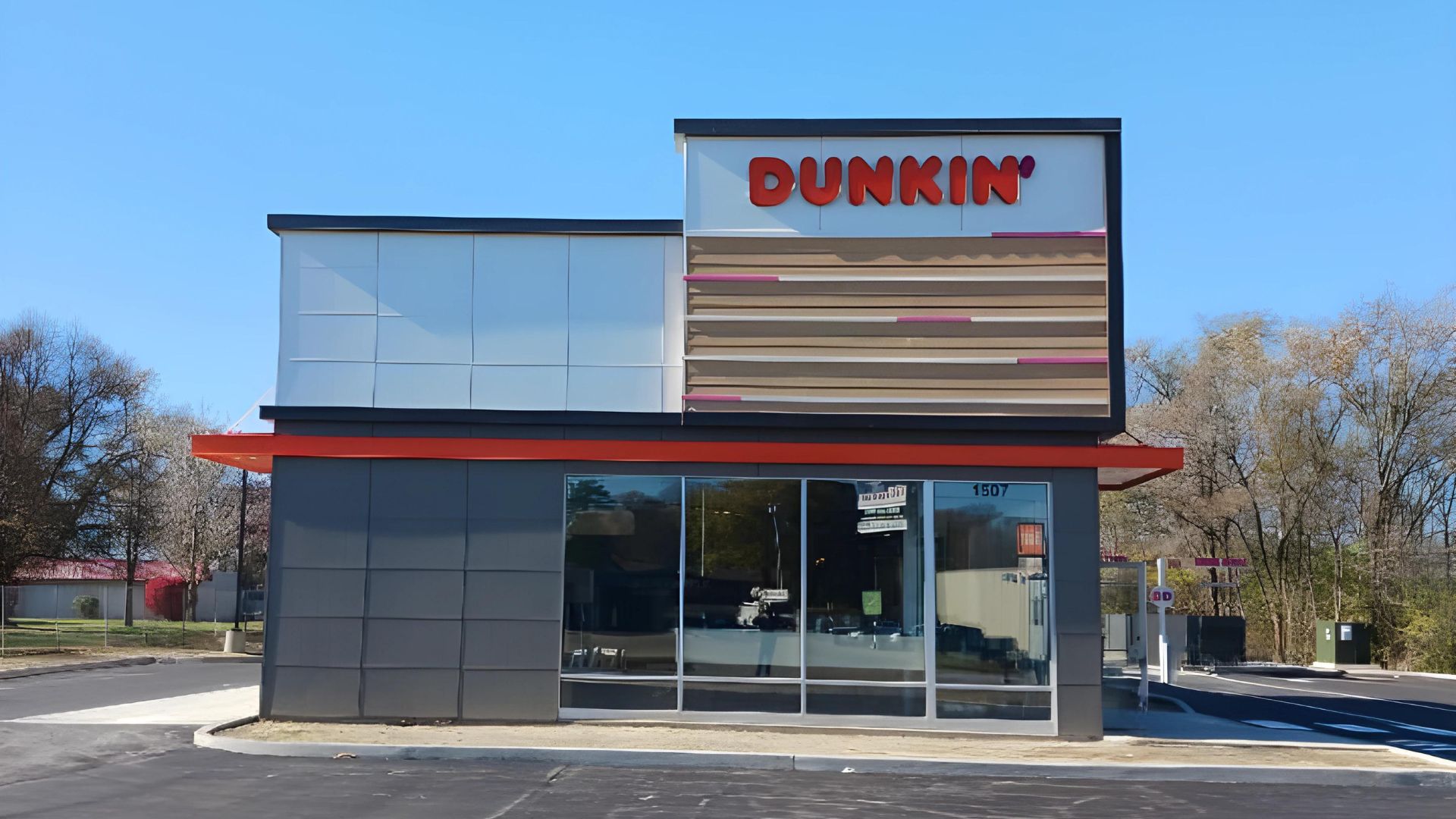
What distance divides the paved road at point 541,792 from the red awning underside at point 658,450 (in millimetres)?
3734

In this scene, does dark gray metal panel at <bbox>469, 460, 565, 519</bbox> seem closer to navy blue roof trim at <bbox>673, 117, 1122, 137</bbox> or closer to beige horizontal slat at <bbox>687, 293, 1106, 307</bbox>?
beige horizontal slat at <bbox>687, 293, 1106, 307</bbox>

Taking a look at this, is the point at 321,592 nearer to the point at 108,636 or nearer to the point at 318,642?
the point at 318,642

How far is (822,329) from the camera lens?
15.2 meters

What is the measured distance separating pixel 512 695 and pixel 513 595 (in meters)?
1.22

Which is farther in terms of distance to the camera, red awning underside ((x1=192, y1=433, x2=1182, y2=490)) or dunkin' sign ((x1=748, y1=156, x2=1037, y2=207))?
dunkin' sign ((x1=748, y1=156, x2=1037, y2=207))

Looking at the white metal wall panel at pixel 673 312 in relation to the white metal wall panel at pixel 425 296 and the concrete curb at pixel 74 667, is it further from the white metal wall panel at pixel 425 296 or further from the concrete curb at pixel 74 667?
the concrete curb at pixel 74 667

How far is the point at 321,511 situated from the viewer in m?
15.4

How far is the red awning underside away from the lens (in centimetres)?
1515

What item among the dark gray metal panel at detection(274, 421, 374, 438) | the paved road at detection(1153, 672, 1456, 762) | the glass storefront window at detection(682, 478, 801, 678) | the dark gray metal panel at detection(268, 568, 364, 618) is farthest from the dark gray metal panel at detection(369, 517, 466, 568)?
the paved road at detection(1153, 672, 1456, 762)

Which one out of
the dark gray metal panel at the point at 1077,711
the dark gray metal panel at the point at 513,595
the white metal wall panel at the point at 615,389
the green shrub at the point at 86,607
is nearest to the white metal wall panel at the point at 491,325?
the white metal wall panel at the point at 615,389

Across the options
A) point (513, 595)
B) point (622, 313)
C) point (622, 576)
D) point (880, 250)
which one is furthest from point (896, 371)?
point (513, 595)

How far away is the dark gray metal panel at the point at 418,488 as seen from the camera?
15.4 m

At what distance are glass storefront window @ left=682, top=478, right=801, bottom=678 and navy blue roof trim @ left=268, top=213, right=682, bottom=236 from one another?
3276 millimetres

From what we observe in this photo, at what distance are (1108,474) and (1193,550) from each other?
28670 mm
